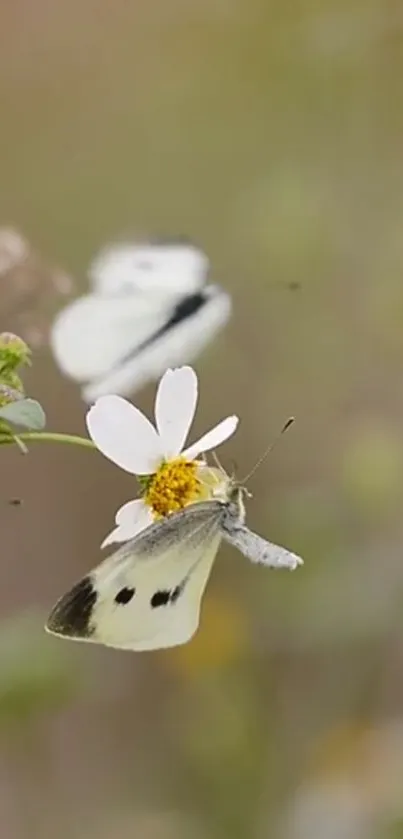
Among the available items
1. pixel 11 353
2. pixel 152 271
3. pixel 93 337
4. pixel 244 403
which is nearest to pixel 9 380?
pixel 11 353

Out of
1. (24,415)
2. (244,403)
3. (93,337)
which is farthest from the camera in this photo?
(244,403)

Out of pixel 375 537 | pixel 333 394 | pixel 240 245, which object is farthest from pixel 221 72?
pixel 375 537

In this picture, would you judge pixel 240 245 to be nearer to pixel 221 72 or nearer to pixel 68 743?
pixel 221 72

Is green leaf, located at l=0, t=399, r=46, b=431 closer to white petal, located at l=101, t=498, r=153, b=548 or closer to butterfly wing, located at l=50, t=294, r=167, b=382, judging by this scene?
white petal, located at l=101, t=498, r=153, b=548

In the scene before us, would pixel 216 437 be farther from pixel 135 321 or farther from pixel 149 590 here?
pixel 135 321

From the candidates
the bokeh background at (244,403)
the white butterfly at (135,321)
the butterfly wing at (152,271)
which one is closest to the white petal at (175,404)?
the white butterfly at (135,321)

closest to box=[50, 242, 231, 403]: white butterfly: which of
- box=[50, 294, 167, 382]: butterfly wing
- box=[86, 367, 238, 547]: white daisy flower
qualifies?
box=[50, 294, 167, 382]: butterfly wing

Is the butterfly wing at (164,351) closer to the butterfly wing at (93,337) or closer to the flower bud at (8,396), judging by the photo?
the butterfly wing at (93,337)
